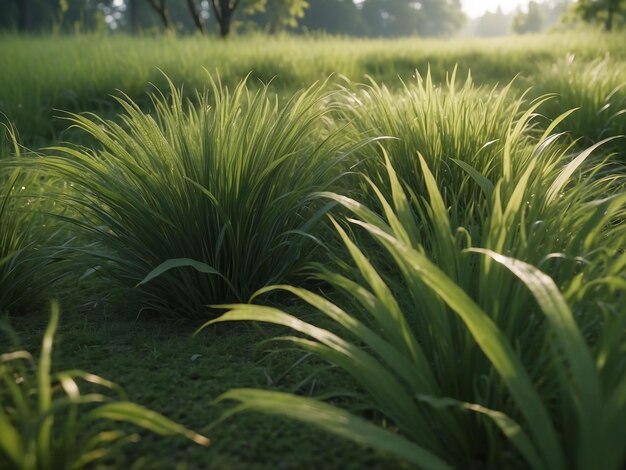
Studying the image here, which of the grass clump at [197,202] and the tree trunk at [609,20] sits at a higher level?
the tree trunk at [609,20]

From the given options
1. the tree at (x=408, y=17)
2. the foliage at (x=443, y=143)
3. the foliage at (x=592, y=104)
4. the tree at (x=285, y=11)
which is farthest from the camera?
the tree at (x=408, y=17)

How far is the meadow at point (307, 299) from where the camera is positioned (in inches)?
40.1

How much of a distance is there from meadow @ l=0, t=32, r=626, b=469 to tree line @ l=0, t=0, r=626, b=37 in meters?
5.18

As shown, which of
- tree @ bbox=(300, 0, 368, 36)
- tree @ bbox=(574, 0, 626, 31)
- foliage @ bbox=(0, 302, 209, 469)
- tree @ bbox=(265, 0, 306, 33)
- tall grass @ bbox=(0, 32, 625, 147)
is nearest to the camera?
foliage @ bbox=(0, 302, 209, 469)

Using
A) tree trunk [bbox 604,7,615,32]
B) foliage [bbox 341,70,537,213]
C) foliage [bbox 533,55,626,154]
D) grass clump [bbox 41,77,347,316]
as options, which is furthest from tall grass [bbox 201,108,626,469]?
tree trunk [bbox 604,7,615,32]

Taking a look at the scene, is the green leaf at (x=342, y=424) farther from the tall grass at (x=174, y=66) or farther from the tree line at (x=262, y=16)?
the tree line at (x=262, y=16)

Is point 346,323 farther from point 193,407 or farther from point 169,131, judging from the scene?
point 169,131

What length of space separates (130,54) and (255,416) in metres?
5.08

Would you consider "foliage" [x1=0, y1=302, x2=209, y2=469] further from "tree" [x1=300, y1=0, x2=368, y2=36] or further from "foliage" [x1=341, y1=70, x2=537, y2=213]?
"tree" [x1=300, y1=0, x2=368, y2=36]

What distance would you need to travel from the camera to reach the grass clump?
1798 mm

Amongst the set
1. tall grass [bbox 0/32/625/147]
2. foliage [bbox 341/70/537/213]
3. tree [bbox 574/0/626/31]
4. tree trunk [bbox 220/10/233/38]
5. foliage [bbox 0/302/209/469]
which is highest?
tree [bbox 574/0/626/31]

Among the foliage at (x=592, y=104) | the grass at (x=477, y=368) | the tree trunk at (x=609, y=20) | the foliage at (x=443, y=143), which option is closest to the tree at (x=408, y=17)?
the tree trunk at (x=609, y=20)

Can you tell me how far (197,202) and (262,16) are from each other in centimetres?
3352

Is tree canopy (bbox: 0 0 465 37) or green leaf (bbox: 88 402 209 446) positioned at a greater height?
tree canopy (bbox: 0 0 465 37)
